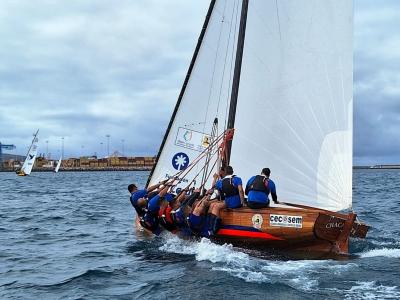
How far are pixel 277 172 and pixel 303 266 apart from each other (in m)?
2.79

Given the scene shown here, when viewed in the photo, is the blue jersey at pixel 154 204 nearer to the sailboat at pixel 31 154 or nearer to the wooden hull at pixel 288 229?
the wooden hull at pixel 288 229

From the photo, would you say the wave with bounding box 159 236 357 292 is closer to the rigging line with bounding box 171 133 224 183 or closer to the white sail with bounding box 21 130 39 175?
the rigging line with bounding box 171 133 224 183

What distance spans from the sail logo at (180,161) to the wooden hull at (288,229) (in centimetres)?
320

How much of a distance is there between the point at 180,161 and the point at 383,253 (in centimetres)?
504

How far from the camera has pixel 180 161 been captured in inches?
500

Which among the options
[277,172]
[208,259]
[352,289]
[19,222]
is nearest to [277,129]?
[277,172]

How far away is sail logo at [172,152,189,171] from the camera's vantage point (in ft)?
41.4

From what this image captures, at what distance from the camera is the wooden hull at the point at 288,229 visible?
8.91 meters

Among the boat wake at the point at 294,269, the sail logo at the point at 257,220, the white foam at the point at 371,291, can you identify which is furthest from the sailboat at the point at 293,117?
the white foam at the point at 371,291

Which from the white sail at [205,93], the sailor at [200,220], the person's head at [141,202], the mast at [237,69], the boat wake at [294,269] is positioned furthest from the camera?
the white sail at [205,93]

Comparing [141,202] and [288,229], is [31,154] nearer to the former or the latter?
[141,202]

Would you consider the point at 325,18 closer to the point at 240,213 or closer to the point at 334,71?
the point at 334,71

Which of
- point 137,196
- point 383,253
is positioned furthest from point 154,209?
point 383,253

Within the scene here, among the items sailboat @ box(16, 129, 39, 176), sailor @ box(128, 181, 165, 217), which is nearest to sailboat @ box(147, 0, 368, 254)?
sailor @ box(128, 181, 165, 217)
